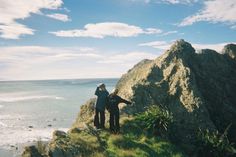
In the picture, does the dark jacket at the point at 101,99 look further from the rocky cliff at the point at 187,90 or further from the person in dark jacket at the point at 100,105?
the rocky cliff at the point at 187,90

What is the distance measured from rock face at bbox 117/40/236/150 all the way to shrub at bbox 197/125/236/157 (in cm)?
88

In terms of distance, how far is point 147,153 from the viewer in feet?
55.6

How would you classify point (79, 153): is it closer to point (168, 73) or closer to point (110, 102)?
point (110, 102)

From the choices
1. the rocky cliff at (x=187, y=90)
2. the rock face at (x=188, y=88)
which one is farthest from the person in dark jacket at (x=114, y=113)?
the rock face at (x=188, y=88)

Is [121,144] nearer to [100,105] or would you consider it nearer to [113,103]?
[113,103]

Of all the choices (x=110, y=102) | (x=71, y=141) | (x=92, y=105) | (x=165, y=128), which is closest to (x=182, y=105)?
(x=165, y=128)

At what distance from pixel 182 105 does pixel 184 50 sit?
4.84 m

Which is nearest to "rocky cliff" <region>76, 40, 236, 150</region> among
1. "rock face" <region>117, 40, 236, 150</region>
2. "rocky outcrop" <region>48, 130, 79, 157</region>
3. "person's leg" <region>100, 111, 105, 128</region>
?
"rock face" <region>117, 40, 236, 150</region>

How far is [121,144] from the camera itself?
17422 mm

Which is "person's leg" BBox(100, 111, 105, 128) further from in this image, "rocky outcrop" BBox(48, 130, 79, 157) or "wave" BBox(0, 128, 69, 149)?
"wave" BBox(0, 128, 69, 149)

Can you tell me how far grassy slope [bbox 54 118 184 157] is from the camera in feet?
53.0

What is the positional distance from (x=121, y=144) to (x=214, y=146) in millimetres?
5439

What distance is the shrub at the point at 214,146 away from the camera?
1928cm

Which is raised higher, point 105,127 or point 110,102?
point 110,102
